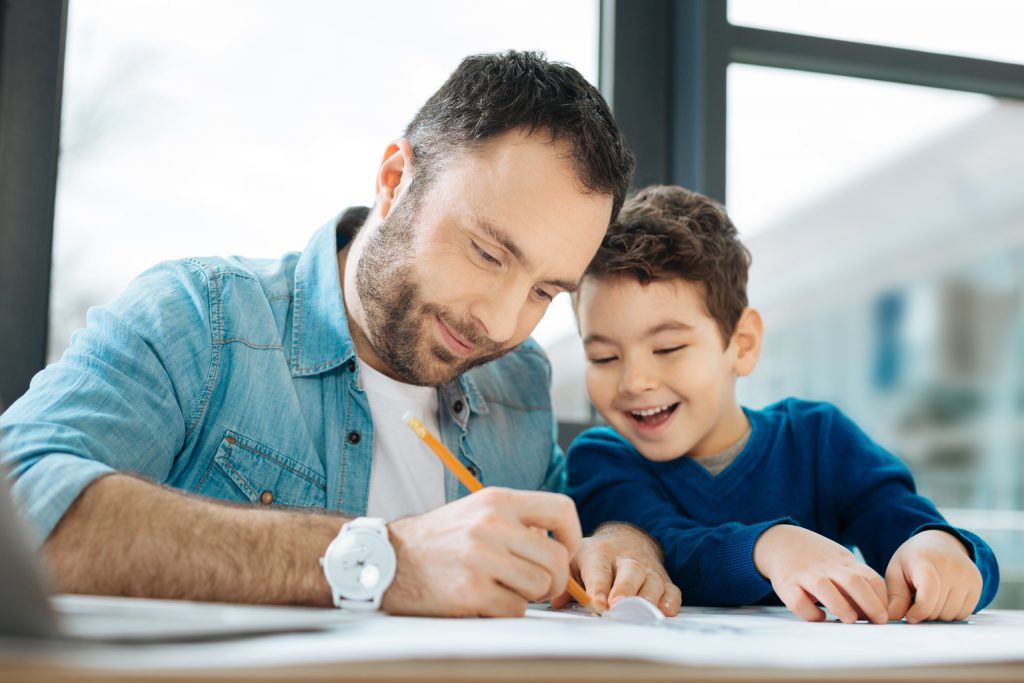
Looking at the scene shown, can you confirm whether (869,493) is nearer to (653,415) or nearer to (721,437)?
(721,437)

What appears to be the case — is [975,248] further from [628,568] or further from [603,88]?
[628,568]

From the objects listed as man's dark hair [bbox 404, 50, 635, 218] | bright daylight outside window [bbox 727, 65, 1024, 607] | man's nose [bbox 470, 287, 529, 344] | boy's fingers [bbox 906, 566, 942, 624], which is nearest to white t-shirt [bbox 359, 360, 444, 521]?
man's nose [bbox 470, 287, 529, 344]

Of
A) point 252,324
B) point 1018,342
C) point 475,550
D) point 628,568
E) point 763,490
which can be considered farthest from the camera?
point 1018,342

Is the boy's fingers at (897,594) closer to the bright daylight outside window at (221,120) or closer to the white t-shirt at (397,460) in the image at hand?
the white t-shirt at (397,460)

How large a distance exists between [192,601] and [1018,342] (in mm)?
6200

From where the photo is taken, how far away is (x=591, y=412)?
78.8 inches

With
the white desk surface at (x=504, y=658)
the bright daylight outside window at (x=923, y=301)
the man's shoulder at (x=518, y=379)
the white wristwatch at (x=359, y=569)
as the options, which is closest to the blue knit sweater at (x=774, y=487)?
the man's shoulder at (x=518, y=379)

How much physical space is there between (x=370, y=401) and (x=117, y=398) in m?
0.44

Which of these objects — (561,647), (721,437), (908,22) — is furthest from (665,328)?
(908,22)

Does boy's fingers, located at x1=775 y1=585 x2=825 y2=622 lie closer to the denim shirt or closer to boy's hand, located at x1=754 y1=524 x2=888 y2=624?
boy's hand, located at x1=754 y1=524 x2=888 y2=624

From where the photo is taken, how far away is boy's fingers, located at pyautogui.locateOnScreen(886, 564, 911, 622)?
112 centimetres

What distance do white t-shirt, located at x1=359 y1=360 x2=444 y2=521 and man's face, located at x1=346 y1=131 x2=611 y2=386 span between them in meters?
0.09

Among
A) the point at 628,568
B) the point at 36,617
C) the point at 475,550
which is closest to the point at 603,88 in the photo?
the point at 628,568

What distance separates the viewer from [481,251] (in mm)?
1298
